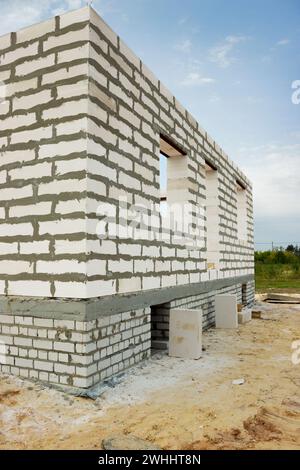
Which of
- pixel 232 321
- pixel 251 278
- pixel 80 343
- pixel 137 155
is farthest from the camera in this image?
pixel 251 278

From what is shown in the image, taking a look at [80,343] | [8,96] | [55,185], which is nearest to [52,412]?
[80,343]

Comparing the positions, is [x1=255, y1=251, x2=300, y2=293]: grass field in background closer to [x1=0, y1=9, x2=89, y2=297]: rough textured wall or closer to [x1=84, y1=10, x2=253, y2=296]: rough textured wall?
[x1=84, y1=10, x2=253, y2=296]: rough textured wall

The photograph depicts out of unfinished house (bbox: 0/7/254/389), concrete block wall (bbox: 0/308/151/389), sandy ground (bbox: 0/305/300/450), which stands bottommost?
sandy ground (bbox: 0/305/300/450)

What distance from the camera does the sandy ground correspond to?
331 cm

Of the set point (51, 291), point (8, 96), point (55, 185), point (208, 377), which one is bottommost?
point (208, 377)

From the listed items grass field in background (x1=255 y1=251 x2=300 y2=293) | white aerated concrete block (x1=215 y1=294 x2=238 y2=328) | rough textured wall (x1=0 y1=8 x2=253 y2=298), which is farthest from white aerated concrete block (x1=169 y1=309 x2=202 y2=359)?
grass field in background (x1=255 y1=251 x2=300 y2=293)

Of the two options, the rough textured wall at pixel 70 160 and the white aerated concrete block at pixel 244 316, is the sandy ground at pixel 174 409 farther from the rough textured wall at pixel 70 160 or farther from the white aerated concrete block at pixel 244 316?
the white aerated concrete block at pixel 244 316

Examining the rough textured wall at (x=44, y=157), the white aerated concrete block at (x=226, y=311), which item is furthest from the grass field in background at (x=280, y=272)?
the rough textured wall at (x=44, y=157)

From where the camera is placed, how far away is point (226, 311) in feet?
29.3

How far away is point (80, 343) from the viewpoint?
14.3ft

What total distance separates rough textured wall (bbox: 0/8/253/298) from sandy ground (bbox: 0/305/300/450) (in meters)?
1.19
